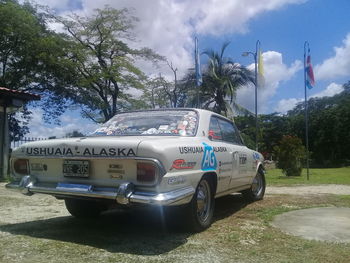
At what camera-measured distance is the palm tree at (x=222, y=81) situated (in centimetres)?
2961

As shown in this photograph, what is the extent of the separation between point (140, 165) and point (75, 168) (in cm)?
88

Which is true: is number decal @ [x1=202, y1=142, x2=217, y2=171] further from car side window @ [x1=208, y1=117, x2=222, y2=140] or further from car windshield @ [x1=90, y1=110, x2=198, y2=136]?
car side window @ [x1=208, y1=117, x2=222, y2=140]

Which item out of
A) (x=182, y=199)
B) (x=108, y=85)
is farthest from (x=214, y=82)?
(x=182, y=199)

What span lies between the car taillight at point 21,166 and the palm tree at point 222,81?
81.5 feet

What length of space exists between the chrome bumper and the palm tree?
25097 mm

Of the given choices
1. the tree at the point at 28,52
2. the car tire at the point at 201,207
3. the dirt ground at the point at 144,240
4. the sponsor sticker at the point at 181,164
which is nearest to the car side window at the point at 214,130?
the car tire at the point at 201,207

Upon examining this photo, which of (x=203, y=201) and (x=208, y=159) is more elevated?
(x=208, y=159)

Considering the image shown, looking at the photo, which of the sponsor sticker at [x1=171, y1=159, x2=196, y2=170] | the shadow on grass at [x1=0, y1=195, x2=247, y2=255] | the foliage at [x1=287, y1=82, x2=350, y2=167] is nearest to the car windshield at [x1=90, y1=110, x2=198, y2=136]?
the sponsor sticker at [x1=171, y1=159, x2=196, y2=170]

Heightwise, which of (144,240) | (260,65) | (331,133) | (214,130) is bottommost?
(144,240)

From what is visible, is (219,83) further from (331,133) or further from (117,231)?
(331,133)

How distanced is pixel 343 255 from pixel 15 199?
607 cm

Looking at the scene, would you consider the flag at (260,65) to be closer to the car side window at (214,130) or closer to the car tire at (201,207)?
the car side window at (214,130)

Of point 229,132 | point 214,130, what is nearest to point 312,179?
point 229,132

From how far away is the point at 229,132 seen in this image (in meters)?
6.88
